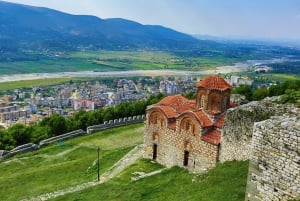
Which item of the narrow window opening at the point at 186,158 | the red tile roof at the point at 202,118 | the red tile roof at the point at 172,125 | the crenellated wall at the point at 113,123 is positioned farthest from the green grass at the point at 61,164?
the red tile roof at the point at 202,118

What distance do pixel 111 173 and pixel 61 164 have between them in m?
6.44

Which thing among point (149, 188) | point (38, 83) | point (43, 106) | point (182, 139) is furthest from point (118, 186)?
point (38, 83)

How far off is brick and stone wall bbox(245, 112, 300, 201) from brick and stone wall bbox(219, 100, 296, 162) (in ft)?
20.4

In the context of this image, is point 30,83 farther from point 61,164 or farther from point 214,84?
point 214,84

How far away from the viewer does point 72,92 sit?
115312 mm

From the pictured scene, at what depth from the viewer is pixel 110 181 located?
2280cm

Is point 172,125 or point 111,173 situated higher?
point 172,125

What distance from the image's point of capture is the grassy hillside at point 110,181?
16.4 m

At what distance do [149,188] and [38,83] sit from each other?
120 m

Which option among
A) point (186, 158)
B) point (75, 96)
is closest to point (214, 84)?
point (186, 158)

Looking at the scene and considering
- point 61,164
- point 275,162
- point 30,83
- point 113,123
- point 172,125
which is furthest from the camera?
point 30,83

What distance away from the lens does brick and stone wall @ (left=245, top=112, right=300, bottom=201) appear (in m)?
9.91

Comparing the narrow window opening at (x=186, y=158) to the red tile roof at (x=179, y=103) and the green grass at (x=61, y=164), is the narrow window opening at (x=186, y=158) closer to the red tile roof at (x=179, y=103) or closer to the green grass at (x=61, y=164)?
the red tile roof at (x=179, y=103)

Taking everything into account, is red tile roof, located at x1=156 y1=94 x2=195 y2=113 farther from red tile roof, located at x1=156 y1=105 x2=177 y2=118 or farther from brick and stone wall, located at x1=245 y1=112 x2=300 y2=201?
brick and stone wall, located at x1=245 y1=112 x2=300 y2=201
